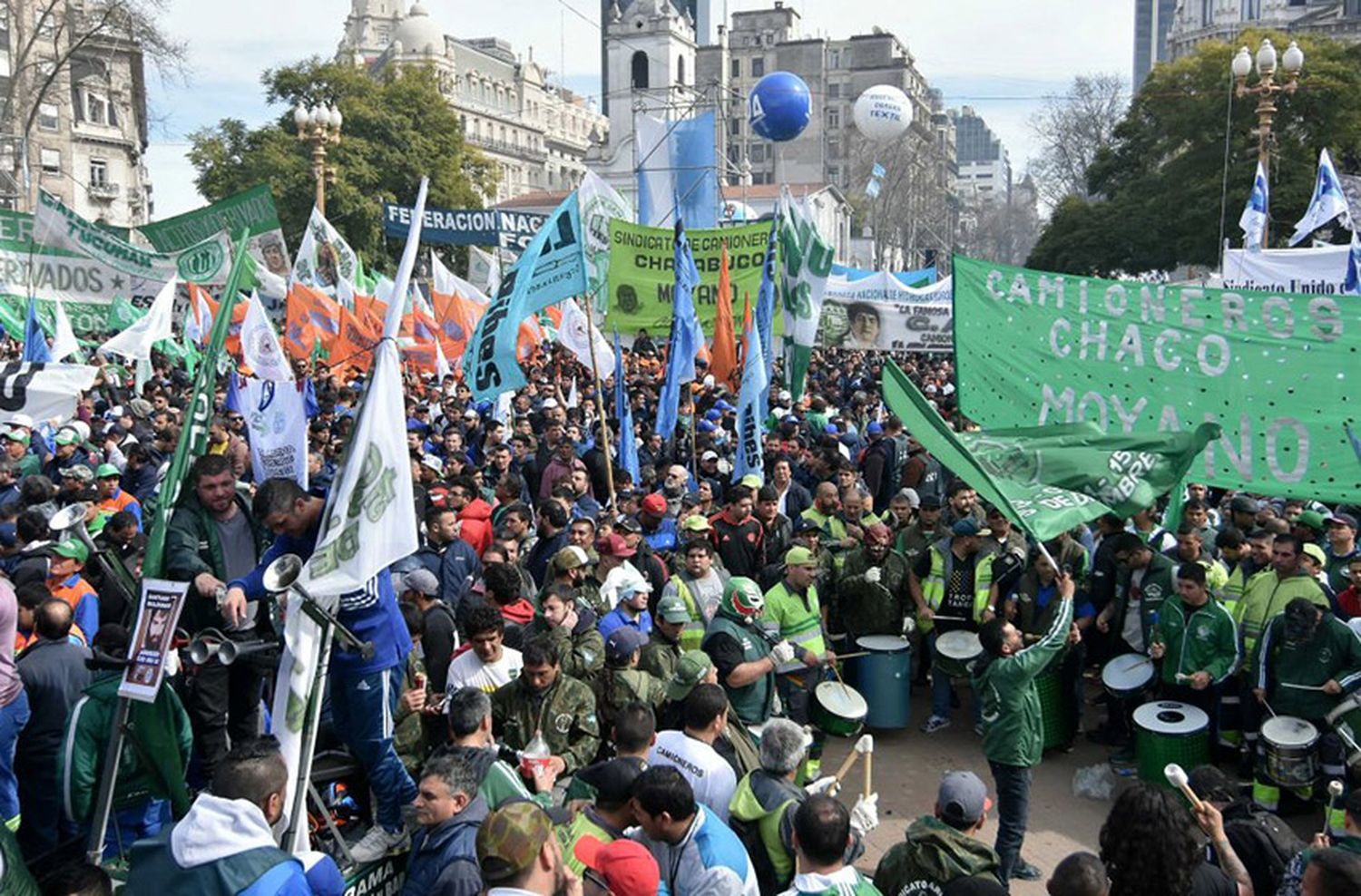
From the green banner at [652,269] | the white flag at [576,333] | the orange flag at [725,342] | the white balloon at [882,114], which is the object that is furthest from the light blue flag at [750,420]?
the white balloon at [882,114]

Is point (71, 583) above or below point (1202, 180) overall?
below

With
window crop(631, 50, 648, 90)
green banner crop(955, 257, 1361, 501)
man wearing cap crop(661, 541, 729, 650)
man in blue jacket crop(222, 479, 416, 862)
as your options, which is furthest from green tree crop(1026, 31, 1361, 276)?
window crop(631, 50, 648, 90)

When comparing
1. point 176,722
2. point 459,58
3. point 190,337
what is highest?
point 459,58

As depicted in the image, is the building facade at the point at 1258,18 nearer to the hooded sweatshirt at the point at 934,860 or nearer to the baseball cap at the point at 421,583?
the baseball cap at the point at 421,583

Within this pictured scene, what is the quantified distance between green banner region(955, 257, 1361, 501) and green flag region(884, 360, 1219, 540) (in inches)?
11.9

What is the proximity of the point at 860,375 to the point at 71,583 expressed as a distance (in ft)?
62.9

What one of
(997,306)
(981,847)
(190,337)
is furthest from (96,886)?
(190,337)

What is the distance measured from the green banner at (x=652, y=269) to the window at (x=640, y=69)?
292 feet

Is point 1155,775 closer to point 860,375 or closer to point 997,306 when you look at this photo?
point 997,306

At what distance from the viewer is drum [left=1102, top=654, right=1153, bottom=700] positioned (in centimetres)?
768

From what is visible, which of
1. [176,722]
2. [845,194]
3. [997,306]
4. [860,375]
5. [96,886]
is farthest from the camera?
[845,194]

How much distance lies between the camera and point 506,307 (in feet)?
34.5

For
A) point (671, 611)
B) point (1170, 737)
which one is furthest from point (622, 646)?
point (1170, 737)

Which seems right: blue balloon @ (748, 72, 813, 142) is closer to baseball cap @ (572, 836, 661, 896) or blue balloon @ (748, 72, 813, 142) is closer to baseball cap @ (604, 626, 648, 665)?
baseball cap @ (604, 626, 648, 665)
